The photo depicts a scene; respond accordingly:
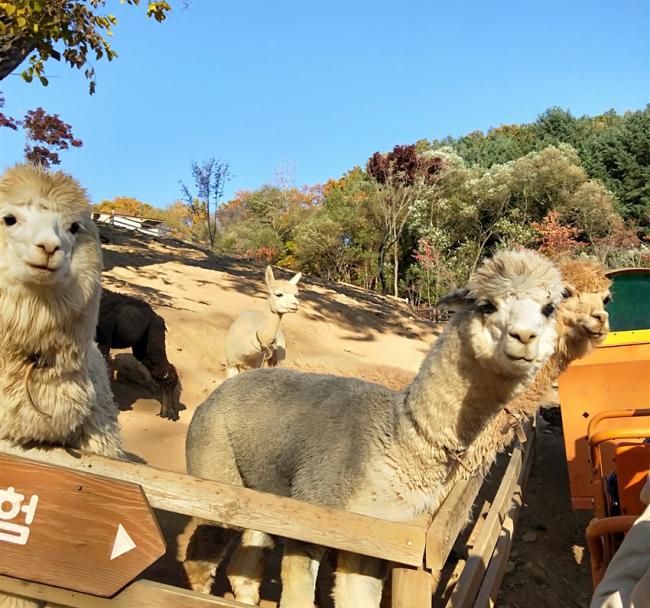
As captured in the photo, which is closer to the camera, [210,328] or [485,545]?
[485,545]

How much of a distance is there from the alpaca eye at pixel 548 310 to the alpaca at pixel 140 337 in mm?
5006

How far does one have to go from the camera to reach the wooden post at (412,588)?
6.31 feet

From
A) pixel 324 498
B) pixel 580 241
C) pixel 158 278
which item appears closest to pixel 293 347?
pixel 158 278

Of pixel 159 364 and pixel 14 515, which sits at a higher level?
pixel 14 515

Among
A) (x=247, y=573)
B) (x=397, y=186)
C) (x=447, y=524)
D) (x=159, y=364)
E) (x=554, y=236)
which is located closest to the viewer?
(x=447, y=524)

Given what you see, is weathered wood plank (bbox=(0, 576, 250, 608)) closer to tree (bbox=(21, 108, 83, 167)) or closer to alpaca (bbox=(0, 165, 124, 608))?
alpaca (bbox=(0, 165, 124, 608))

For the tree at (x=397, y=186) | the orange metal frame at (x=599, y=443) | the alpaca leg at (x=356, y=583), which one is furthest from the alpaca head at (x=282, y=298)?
the tree at (x=397, y=186)

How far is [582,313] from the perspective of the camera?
4.08 metres

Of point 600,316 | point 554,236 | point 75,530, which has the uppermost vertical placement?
point 554,236

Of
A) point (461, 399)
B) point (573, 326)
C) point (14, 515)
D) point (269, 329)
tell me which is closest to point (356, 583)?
point (461, 399)

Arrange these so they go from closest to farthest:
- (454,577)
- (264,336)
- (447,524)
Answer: (447,524)
(454,577)
(264,336)

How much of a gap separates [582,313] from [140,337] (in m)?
4.89

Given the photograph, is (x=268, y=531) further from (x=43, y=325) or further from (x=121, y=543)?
(x=43, y=325)

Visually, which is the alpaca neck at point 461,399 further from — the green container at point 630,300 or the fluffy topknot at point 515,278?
the green container at point 630,300
